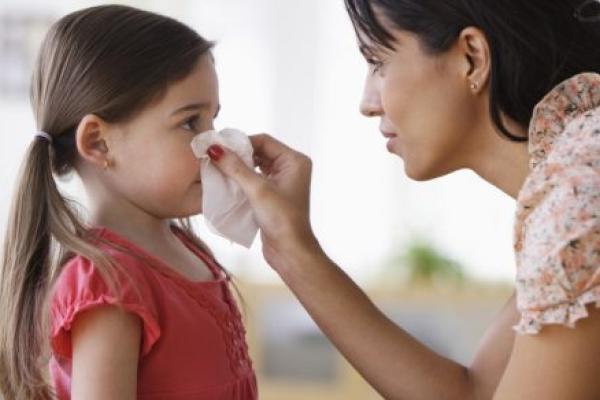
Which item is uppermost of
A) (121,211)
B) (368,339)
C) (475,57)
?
(475,57)

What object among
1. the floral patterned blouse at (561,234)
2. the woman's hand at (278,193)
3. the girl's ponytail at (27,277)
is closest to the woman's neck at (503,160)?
the floral patterned blouse at (561,234)

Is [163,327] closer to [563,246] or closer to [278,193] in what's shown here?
[278,193]

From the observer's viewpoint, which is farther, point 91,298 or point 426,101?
point 426,101

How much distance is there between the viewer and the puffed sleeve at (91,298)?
1278mm

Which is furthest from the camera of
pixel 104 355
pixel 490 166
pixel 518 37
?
pixel 490 166

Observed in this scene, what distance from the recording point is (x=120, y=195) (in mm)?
1458

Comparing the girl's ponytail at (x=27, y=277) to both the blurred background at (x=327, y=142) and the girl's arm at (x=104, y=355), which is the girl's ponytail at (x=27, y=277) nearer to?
the girl's arm at (x=104, y=355)

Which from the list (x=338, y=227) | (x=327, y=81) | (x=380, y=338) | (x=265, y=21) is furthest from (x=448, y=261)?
(x=380, y=338)

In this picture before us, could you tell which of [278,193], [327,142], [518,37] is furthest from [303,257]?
[327,142]

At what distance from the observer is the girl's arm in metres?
1.26

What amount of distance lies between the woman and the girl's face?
52mm

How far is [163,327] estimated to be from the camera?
1355mm

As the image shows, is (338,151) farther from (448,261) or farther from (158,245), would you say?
(158,245)

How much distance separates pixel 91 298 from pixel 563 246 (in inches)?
22.6
